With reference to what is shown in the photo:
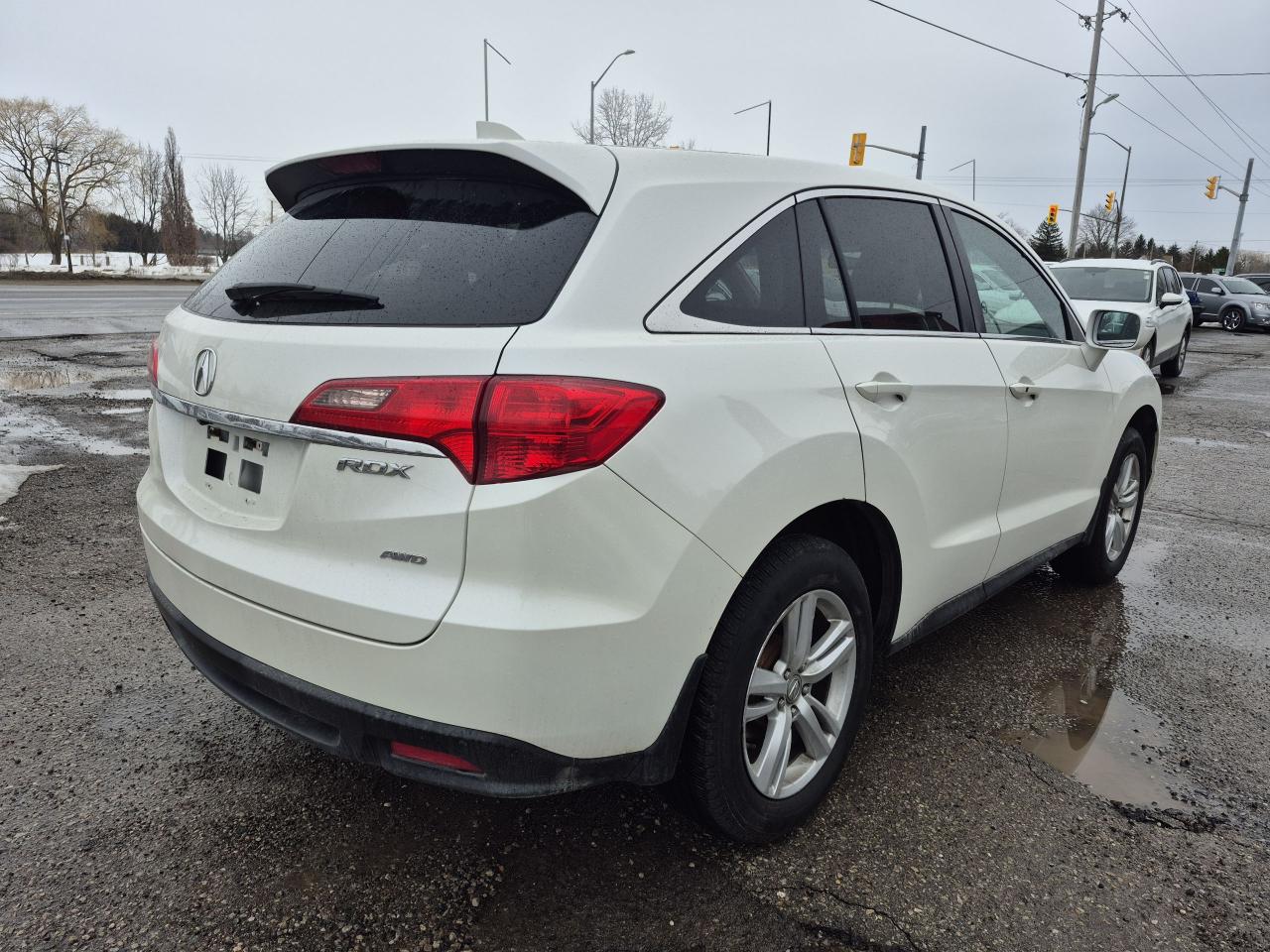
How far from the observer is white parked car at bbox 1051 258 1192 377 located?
1269cm

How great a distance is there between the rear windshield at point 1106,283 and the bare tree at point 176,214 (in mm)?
59918

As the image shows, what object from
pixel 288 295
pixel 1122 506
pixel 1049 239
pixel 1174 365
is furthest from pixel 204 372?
pixel 1049 239

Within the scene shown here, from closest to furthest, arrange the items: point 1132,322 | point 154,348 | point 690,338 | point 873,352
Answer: point 690,338, point 873,352, point 154,348, point 1132,322

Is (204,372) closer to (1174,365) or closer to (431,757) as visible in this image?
(431,757)

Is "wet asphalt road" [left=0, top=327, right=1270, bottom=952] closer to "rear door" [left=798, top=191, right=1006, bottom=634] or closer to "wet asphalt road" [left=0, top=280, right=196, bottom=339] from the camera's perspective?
"rear door" [left=798, top=191, right=1006, bottom=634]

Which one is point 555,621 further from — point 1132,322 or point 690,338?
point 1132,322

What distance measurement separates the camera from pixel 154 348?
2.68 meters

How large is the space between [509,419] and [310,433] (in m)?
0.47

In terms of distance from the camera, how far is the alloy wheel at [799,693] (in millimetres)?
2279

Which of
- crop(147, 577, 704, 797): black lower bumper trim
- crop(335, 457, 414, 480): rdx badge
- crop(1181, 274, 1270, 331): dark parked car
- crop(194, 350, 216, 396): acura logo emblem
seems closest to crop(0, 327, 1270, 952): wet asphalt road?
crop(147, 577, 704, 797): black lower bumper trim

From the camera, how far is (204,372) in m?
2.17

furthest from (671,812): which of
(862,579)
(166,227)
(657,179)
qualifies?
(166,227)

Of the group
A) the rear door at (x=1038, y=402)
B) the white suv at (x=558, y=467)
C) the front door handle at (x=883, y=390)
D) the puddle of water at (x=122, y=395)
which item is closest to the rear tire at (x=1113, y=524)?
the rear door at (x=1038, y=402)

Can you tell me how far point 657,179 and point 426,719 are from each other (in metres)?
1.30
